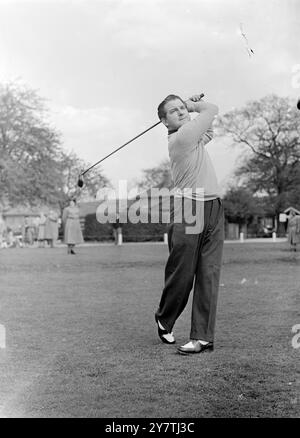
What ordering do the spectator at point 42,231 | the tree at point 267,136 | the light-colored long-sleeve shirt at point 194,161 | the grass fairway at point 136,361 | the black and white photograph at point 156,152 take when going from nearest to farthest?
the grass fairway at point 136,361 < the black and white photograph at point 156,152 < the light-colored long-sleeve shirt at point 194,161 < the tree at point 267,136 < the spectator at point 42,231

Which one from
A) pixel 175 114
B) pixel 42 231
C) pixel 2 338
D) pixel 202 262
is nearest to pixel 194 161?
pixel 175 114

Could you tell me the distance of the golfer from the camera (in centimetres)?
432

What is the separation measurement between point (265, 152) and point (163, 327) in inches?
130

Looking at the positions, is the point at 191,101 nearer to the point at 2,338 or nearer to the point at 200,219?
the point at 200,219

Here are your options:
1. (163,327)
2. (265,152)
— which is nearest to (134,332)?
(163,327)

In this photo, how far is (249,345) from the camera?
14.9ft

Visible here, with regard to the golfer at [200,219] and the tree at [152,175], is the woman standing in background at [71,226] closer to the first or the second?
the tree at [152,175]

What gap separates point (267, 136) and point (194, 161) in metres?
2.37

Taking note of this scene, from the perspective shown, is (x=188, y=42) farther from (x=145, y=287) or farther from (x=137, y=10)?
(x=145, y=287)

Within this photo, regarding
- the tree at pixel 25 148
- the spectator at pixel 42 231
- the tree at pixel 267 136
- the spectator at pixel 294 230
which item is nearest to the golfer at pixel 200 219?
the tree at pixel 25 148

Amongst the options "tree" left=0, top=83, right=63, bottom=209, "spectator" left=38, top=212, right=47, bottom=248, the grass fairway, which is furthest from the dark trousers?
"spectator" left=38, top=212, right=47, bottom=248

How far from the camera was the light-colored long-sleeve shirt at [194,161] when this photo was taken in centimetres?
429

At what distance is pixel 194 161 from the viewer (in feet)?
14.3

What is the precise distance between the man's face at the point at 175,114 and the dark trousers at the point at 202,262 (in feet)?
1.70
